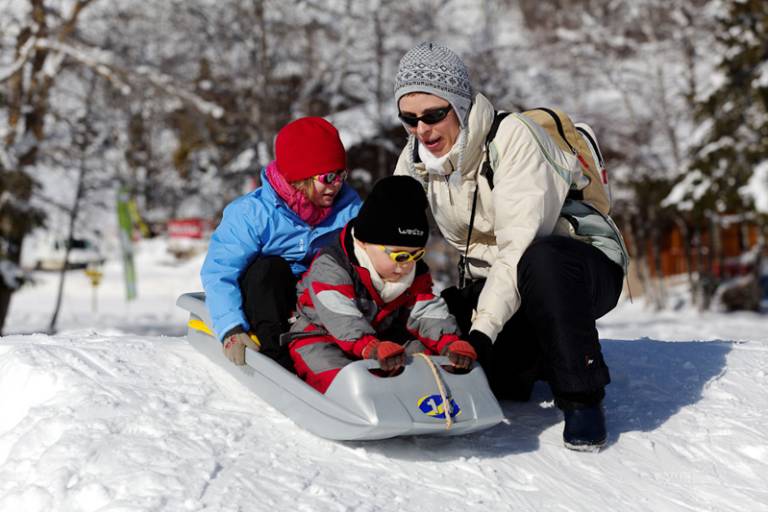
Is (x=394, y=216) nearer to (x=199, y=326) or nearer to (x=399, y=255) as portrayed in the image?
(x=399, y=255)

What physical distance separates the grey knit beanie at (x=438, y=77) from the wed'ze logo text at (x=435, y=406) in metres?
0.94

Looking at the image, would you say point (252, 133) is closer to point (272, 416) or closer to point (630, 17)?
point (272, 416)

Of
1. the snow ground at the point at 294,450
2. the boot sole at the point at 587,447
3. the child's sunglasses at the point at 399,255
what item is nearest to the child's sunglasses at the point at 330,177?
the child's sunglasses at the point at 399,255

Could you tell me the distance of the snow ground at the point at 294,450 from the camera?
226cm

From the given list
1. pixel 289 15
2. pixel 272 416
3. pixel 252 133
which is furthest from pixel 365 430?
pixel 289 15

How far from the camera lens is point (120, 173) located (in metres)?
13.7

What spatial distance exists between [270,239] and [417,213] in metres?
0.74

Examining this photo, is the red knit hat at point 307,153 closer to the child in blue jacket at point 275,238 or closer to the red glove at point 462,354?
the child in blue jacket at point 275,238

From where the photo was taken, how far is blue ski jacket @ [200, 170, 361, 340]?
3.02 metres

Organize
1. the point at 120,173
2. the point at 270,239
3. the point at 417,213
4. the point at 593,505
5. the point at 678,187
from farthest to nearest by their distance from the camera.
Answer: the point at 678,187, the point at 120,173, the point at 270,239, the point at 417,213, the point at 593,505

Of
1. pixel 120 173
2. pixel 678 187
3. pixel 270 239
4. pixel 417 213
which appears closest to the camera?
pixel 417 213

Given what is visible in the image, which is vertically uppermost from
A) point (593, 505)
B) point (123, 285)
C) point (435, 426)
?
point (435, 426)

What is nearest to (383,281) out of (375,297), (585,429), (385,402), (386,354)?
(375,297)

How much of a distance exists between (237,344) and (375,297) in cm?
53
